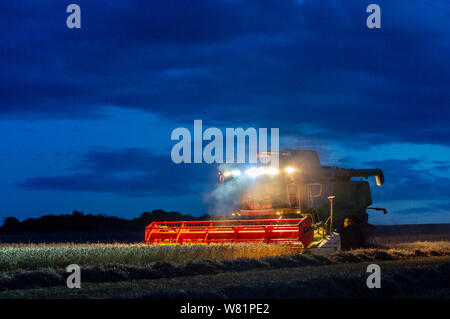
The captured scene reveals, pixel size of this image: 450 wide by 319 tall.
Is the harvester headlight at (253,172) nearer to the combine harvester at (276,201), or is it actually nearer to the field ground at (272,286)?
the combine harvester at (276,201)

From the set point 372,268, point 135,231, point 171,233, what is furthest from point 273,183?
point 135,231

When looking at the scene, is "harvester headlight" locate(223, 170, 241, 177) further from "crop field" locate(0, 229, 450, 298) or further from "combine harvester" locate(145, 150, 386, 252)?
"crop field" locate(0, 229, 450, 298)

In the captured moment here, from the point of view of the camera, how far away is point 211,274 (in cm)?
1323

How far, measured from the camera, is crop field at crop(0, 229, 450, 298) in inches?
393

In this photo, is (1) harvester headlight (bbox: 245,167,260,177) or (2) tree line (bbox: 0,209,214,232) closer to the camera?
(1) harvester headlight (bbox: 245,167,260,177)

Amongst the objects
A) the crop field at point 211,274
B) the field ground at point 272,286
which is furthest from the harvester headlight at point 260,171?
the field ground at point 272,286

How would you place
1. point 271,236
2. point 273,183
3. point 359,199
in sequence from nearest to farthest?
point 271,236
point 273,183
point 359,199

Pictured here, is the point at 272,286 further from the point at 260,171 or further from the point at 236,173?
the point at 236,173

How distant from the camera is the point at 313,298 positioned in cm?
977

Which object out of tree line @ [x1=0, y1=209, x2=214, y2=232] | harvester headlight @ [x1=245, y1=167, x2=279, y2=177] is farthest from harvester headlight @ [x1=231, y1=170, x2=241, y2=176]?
tree line @ [x1=0, y1=209, x2=214, y2=232]

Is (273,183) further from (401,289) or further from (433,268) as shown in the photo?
(401,289)

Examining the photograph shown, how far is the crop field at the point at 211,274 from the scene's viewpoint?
998cm

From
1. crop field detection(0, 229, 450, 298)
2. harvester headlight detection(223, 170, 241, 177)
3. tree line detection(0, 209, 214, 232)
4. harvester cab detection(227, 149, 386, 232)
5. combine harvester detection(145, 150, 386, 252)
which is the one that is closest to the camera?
crop field detection(0, 229, 450, 298)
